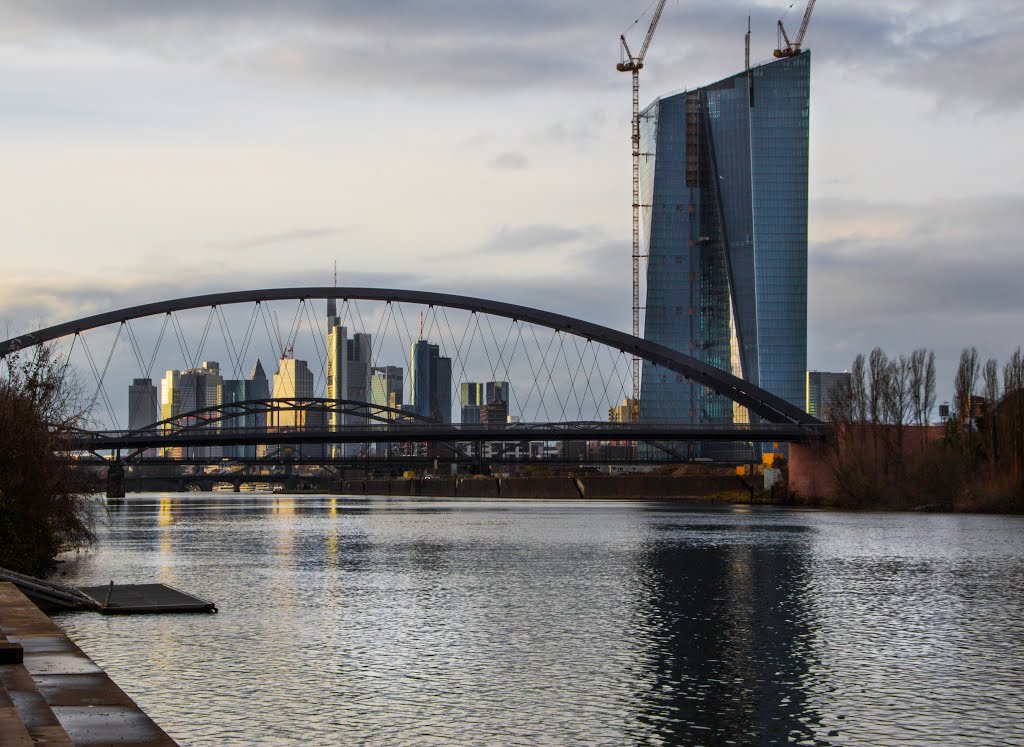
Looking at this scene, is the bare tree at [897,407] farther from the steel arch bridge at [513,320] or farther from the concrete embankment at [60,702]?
the concrete embankment at [60,702]

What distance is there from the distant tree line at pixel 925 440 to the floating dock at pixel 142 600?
65.4 m

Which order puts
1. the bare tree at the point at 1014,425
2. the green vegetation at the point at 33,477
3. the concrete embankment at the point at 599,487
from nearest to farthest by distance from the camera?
the green vegetation at the point at 33,477
the bare tree at the point at 1014,425
the concrete embankment at the point at 599,487

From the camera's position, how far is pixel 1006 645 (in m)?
23.0

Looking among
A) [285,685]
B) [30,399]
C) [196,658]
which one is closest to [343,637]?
[196,658]

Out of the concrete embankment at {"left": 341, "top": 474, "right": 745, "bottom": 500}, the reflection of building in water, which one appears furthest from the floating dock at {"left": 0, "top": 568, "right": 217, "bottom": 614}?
the concrete embankment at {"left": 341, "top": 474, "right": 745, "bottom": 500}

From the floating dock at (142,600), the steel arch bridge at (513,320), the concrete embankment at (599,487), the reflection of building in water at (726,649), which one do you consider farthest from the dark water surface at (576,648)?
the concrete embankment at (599,487)

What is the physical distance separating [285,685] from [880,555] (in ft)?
103

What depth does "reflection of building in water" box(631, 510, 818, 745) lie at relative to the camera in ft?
53.7

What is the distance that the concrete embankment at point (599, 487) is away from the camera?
5536 inches

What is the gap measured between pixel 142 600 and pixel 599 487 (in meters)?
126

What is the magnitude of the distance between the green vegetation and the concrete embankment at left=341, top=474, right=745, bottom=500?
9880 cm

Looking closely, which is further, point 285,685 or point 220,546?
point 220,546

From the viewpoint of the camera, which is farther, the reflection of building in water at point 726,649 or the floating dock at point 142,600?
the floating dock at point 142,600

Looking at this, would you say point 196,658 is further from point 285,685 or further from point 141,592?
point 141,592
